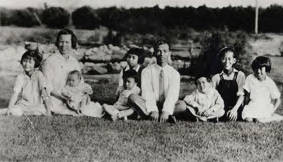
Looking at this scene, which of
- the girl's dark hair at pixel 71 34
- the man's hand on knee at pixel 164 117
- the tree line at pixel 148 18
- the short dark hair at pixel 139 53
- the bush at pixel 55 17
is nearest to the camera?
the man's hand on knee at pixel 164 117

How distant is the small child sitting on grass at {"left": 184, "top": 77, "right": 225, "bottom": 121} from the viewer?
365 cm

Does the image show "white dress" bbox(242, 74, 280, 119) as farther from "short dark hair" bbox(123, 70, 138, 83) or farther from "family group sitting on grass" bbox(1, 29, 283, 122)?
"short dark hair" bbox(123, 70, 138, 83)

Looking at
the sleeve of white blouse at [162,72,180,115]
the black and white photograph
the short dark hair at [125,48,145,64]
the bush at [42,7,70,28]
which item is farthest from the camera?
the bush at [42,7,70,28]

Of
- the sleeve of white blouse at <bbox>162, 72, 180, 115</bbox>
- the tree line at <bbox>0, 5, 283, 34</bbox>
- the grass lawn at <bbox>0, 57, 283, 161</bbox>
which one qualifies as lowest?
the grass lawn at <bbox>0, 57, 283, 161</bbox>

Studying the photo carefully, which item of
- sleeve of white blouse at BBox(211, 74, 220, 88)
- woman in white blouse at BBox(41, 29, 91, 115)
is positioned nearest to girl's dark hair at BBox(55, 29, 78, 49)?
woman in white blouse at BBox(41, 29, 91, 115)

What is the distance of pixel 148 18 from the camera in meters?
4.51

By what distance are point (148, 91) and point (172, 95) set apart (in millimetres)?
232

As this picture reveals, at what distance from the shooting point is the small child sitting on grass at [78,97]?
376cm

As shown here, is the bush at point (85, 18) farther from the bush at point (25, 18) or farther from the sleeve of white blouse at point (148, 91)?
the sleeve of white blouse at point (148, 91)

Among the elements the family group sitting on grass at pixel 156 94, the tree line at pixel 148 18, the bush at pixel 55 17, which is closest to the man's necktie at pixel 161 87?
the family group sitting on grass at pixel 156 94

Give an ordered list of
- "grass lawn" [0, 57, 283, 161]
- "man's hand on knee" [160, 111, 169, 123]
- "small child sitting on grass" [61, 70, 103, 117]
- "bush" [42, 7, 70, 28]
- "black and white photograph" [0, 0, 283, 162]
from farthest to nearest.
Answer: "bush" [42, 7, 70, 28] < "small child sitting on grass" [61, 70, 103, 117] < "man's hand on knee" [160, 111, 169, 123] < "black and white photograph" [0, 0, 283, 162] < "grass lawn" [0, 57, 283, 161]

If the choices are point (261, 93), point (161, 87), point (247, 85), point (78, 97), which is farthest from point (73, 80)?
point (261, 93)

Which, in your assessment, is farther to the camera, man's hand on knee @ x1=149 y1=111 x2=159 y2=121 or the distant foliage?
the distant foliage

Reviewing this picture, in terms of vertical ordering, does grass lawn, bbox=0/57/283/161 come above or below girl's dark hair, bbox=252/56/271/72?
below
